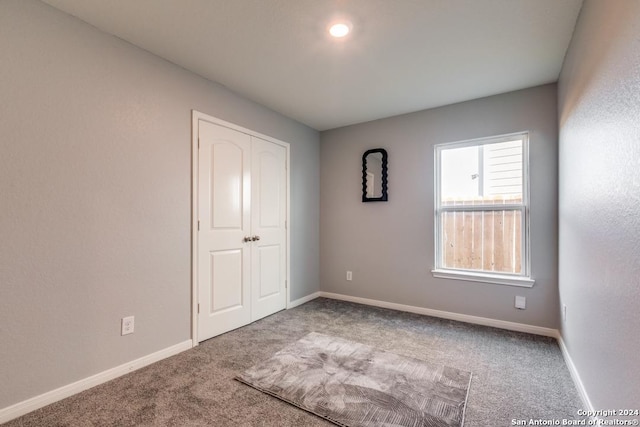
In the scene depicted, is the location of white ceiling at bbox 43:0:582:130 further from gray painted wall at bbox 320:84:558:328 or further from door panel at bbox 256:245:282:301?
door panel at bbox 256:245:282:301

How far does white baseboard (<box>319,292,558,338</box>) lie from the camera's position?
2826mm

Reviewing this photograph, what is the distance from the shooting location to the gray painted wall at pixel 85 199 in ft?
5.48

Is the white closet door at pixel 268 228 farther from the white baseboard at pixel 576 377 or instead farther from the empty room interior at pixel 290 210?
the white baseboard at pixel 576 377

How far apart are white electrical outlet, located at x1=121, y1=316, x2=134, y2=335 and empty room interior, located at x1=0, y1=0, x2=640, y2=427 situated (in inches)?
0.6

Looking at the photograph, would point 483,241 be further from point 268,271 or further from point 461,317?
point 268,271

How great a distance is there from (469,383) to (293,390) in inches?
47.9

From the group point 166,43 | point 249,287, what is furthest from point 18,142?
point 249,287

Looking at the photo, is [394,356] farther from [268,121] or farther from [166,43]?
[166,43]

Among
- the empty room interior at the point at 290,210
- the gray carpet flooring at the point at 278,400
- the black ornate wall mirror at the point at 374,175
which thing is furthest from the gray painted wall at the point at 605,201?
the black ornate wall mirror at the point at 374,175

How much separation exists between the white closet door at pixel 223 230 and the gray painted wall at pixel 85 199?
0.53 ft

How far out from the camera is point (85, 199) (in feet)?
6.39

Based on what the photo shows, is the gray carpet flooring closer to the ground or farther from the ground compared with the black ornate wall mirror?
closer to the ground

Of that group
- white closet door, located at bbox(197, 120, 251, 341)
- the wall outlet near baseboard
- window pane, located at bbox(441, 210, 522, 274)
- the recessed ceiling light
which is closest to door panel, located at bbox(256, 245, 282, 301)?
white closet door, located at bbox(197, 120, 251, 341)

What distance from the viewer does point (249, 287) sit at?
3174 millimetres
